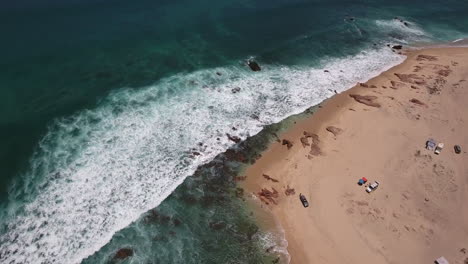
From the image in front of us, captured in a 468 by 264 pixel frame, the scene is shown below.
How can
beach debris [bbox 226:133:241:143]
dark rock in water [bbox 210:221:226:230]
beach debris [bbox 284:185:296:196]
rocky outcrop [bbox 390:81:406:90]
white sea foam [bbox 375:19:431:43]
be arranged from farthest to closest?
1. white sea foam [bbox 375:19:431:43]
2. rocky outcrop [bbox 390:81:406:90]
3. beach debris [bbox 226:133:241:143]
4. beach debris [bbox 284:185:296:196]
5. dark rock in water [bbox 210:221:226:230]

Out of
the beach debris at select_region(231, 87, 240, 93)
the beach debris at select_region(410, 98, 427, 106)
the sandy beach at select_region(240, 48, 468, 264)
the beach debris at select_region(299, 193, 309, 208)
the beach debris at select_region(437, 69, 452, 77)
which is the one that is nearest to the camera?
the sandy beach at select_region(240, 48, 468, 264)

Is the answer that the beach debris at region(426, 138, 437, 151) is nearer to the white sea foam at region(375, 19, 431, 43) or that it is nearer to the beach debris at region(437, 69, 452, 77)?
the beach debris at region(437, 69, 452, 77)

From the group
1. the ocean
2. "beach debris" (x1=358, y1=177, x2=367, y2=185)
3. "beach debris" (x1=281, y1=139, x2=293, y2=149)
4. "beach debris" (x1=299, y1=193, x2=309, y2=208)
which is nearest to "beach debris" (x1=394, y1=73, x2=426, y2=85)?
the ocean

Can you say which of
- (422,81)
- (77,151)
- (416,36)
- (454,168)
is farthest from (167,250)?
(416,36)

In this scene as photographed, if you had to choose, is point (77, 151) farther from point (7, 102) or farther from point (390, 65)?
point (390, 65)

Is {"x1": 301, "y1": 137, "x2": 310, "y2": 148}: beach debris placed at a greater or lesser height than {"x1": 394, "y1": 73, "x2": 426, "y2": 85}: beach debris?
lesser
